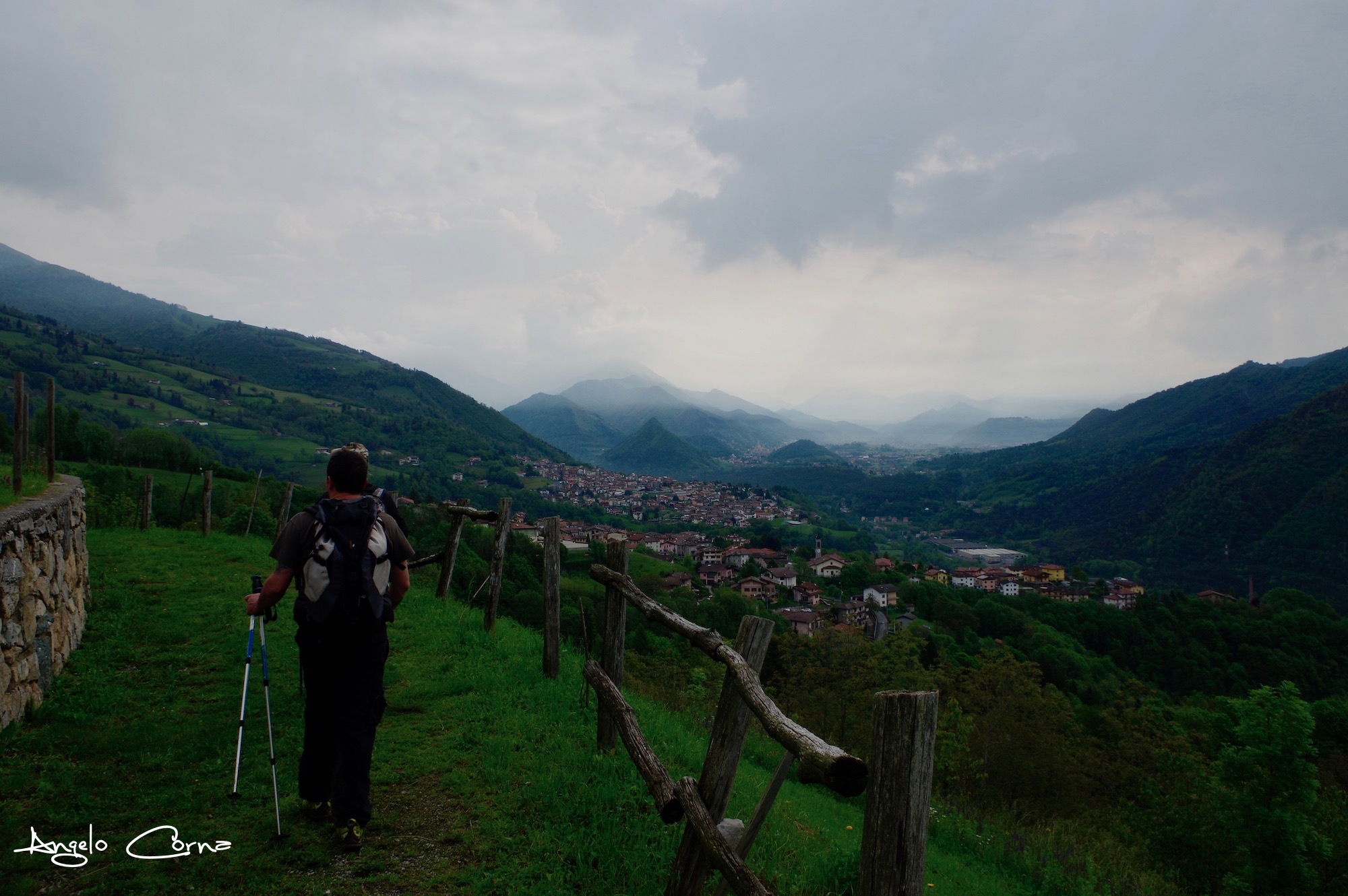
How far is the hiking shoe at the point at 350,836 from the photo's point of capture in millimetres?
3652

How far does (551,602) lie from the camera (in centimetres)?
668

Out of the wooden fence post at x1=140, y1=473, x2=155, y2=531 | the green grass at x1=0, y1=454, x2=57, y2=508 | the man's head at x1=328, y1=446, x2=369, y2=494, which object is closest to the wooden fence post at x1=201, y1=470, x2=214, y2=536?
the wooden fence post at x1=140, y1=473, x2=155, y2=531

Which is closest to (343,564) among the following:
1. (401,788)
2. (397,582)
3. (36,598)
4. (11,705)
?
(397,582)

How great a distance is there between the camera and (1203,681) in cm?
5331

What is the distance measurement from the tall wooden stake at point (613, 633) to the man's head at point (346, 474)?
204 centimetres

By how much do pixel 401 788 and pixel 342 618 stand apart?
170 cm

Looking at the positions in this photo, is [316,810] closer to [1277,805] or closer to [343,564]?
[343,564]

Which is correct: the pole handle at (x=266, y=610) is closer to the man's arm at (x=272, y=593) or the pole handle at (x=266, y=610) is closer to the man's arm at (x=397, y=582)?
the man's arm at (x=272, y=593)

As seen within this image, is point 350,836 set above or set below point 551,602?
below

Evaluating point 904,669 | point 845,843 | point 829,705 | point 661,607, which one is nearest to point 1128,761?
point 904,669

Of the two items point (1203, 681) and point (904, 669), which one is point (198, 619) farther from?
point (1203, 681)

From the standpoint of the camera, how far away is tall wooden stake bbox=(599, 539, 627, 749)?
5113 mm
